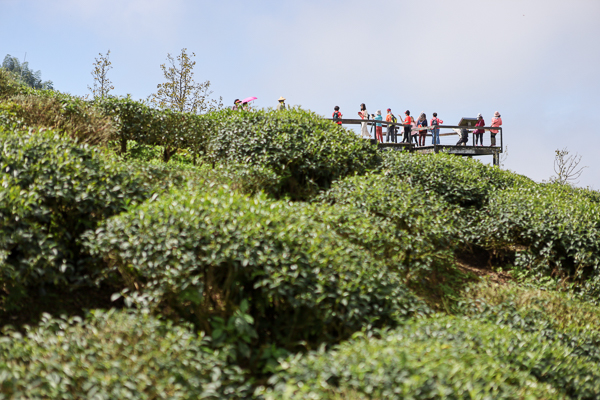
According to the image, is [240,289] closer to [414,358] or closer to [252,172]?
[414,358]

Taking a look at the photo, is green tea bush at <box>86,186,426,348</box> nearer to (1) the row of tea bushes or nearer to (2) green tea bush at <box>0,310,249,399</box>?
(1) the row of tea bushes

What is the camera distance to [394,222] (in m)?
7.62

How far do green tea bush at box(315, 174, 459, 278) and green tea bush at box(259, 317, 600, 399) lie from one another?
1906 mm

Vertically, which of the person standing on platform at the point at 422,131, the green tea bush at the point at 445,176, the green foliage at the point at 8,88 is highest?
the person standing on platform at the point at 422,131

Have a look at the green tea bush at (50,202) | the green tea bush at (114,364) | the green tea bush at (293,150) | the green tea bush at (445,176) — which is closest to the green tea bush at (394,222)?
the green tea bush at (293,150)

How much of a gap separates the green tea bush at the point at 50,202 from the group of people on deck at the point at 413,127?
13094mm

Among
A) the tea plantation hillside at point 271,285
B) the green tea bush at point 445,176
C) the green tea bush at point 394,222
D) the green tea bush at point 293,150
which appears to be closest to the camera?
the tea plantation hillside at point 271,285

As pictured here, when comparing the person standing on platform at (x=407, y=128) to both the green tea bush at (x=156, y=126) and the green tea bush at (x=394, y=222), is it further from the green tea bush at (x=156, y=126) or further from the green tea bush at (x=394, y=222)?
the green tea bush at (x=394, y=222)

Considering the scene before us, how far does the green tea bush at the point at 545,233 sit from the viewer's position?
8.47 m

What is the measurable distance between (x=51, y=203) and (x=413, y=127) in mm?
16770

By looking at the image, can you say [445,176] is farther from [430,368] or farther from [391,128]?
[391,128]

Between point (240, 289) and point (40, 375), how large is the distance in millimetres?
2085

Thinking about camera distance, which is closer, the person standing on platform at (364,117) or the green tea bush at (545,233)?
the green tea bush at (545,233)

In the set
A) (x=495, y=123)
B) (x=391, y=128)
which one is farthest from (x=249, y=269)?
(x=495, y=123)
